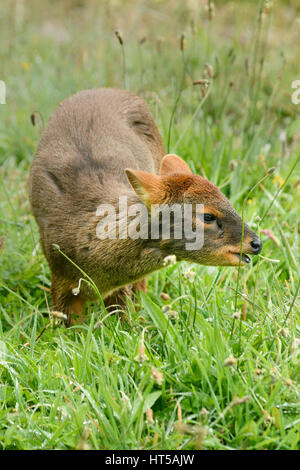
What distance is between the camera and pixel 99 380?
311 centimetres

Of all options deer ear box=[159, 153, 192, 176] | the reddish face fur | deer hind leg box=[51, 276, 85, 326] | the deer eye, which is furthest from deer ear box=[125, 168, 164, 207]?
deer hind leg box=[51, 276, 85, 326]

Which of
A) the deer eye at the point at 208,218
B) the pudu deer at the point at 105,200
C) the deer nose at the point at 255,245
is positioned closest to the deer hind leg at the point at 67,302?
the pudu deer at the point at 105,200

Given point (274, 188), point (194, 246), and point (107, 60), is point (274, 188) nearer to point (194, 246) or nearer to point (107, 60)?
point (194, 246)

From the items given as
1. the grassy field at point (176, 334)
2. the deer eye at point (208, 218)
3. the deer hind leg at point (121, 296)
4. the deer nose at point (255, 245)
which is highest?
the deer eye at point (208, 218)

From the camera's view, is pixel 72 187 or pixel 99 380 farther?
pixel 72 187

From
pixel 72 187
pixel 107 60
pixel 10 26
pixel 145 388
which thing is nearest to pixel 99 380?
pixel 145 388

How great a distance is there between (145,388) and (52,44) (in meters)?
6.57

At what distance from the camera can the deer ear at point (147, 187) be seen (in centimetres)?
349

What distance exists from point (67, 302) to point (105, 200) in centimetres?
74

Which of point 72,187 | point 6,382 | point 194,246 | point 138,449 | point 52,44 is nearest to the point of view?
point 138,449

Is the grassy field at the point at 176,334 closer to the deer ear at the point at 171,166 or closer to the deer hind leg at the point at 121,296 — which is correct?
the deer hind leg at the point at 121,296

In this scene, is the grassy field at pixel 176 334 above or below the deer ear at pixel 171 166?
below

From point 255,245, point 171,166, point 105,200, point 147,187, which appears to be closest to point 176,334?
point 255,245

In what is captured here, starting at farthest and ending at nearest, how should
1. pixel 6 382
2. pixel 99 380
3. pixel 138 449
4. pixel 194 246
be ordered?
pixel 194 246 → pixel 6 382 → pixel 99 380 → pixel 138 449
